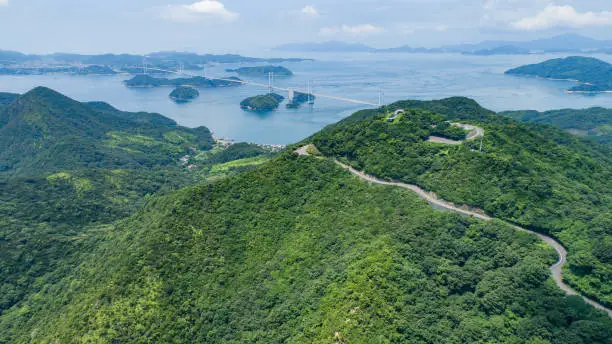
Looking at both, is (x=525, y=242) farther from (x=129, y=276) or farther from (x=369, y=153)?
(x=129, y=276)

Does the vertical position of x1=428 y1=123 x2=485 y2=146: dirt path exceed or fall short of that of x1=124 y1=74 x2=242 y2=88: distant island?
it falls short

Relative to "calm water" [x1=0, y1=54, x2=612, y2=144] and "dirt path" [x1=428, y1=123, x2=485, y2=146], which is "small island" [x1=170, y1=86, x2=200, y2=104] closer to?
"calm water" [x1=0, y1=54, x2=612, y2=144]

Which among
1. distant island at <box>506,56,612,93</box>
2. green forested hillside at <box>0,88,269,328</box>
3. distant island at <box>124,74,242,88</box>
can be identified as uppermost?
distant island at <box>506,56,612,93</box>

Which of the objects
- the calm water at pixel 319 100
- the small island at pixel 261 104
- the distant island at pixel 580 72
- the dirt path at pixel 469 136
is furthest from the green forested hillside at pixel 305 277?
the distant island at pixel 580 72

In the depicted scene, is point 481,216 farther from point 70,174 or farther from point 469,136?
point 70,174

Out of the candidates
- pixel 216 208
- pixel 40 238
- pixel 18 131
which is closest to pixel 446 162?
pixel 216 208

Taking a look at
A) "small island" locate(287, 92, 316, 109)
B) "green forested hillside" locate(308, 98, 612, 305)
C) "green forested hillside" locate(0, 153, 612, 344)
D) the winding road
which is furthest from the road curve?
"small island" locate(287, 92, 316, 109)

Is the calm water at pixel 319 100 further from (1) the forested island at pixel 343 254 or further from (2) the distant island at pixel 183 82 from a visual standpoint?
(1) the forested island at pixel 343 254

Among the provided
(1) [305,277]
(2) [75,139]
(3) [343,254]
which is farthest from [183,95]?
(3) [343,254]
